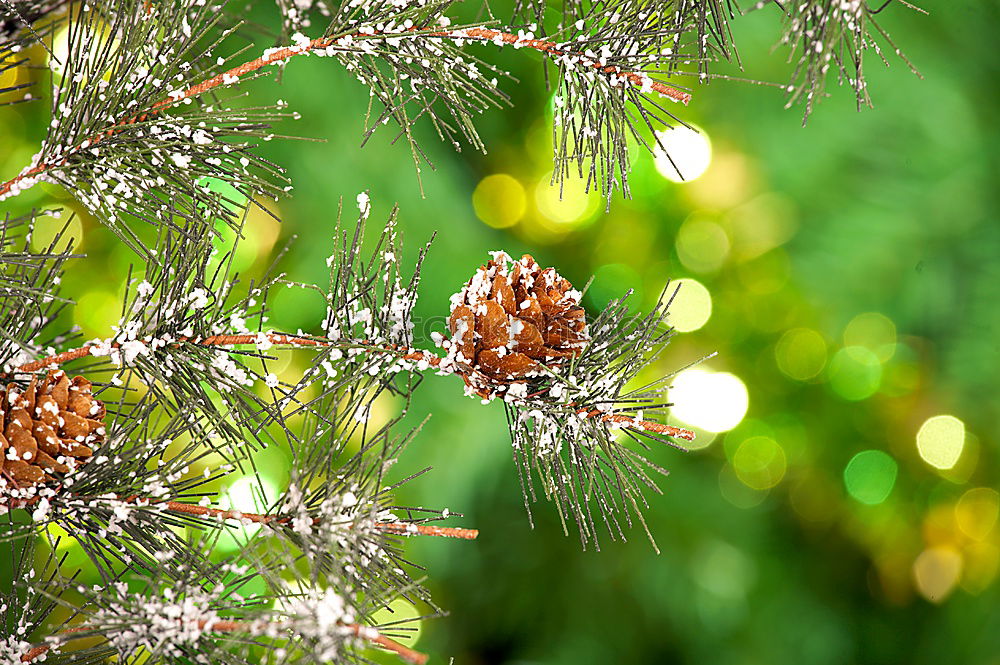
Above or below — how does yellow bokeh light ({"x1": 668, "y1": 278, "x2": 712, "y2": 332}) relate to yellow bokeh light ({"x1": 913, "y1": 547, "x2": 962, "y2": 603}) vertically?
above

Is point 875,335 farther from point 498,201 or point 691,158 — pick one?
point 498,201

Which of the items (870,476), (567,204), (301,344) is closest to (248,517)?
(301,344)

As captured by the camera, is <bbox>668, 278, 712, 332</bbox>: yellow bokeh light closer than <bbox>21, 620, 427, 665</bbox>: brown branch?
No

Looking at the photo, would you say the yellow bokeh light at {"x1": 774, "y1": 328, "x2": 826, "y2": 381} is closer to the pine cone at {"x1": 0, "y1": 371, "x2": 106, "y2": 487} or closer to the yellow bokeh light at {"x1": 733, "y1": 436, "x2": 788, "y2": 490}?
the yellow bokeh light at {"x1": 733, "y1": 436, "x2": 788, "y2": 490}

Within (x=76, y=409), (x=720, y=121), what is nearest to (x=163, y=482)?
(x=76, y=409)

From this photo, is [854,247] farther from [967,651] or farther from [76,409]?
[76,409]

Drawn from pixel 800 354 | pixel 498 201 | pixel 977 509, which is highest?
pixel 498 201

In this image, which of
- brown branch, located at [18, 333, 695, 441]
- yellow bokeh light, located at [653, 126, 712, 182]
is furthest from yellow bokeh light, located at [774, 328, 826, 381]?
brown branch, located at [18, 333, 695, 441]
